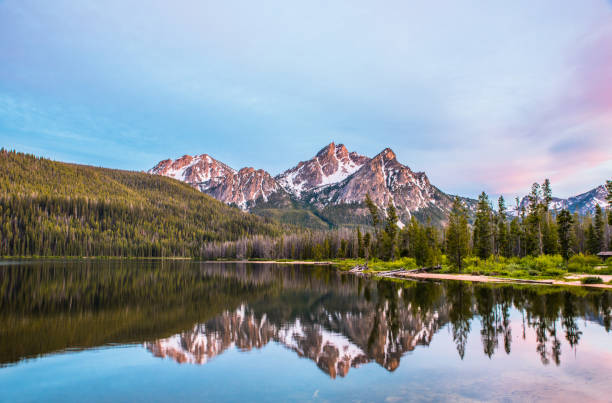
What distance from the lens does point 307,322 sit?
73.7 feet

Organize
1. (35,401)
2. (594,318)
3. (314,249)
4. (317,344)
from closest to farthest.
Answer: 1. (35,401)
2. (317,344)
3. (594,318)
4. (314,249)

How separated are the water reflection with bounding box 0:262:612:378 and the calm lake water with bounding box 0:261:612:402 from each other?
98 mm

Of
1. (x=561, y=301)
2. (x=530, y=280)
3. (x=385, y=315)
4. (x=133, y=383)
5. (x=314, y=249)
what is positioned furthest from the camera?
(x=314, y=249)

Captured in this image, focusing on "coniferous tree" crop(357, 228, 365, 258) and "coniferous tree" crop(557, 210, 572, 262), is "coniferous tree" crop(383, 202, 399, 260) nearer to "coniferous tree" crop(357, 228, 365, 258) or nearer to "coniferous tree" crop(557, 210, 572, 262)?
"coniferous tree" crop(357, 228, 365, 258)

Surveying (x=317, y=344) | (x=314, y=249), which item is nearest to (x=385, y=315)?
(x=317, y=344)

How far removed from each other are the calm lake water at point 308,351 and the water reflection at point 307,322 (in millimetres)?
98

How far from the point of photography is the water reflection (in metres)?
16.0

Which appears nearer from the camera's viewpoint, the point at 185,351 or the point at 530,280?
the point at 185,351

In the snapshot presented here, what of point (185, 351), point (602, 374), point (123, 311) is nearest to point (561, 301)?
point (602, 374)

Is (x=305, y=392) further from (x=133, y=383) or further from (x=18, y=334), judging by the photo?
(x=18, y=334)

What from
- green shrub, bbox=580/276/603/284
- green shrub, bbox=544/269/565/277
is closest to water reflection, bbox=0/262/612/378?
green shrub, bbox=580/276/603/284

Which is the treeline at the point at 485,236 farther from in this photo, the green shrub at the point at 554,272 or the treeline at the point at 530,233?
the green shrub at the point at 554,272

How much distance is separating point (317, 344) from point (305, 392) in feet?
19.4

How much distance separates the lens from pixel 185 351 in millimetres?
15758
